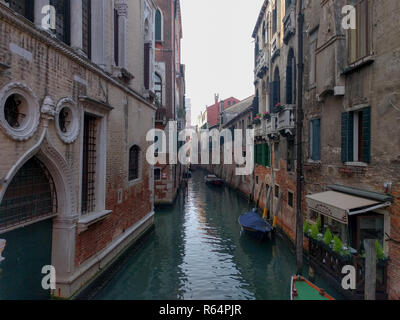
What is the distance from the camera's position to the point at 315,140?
8.55 m

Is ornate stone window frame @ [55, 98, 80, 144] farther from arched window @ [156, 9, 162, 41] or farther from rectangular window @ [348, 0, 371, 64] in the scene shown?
arched window @ [156, 9, 162, 41]

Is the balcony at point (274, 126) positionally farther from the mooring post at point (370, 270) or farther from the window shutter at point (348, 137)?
the mooring post at point (370, 270)

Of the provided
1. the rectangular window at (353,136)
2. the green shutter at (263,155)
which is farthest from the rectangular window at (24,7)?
the green shutter at (263,155)

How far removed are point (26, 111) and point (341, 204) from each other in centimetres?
616

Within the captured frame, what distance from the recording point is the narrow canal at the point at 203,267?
695 centimetres

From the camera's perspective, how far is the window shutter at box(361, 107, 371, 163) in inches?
230

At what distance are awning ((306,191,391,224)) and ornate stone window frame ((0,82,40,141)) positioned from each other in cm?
586

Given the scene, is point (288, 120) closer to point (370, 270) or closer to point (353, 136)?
point (353, 136)

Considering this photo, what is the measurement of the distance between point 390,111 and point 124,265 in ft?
25.0

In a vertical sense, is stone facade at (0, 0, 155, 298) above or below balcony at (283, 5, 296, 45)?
below

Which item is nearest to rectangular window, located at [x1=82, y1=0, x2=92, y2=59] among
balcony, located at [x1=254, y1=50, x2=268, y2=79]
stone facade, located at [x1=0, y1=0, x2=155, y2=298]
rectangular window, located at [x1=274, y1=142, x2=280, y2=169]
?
stone facade, located at [x1=0, y1=0, x2=155, y2=298]

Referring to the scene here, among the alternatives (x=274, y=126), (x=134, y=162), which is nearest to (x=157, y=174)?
(x=134, y=162)
